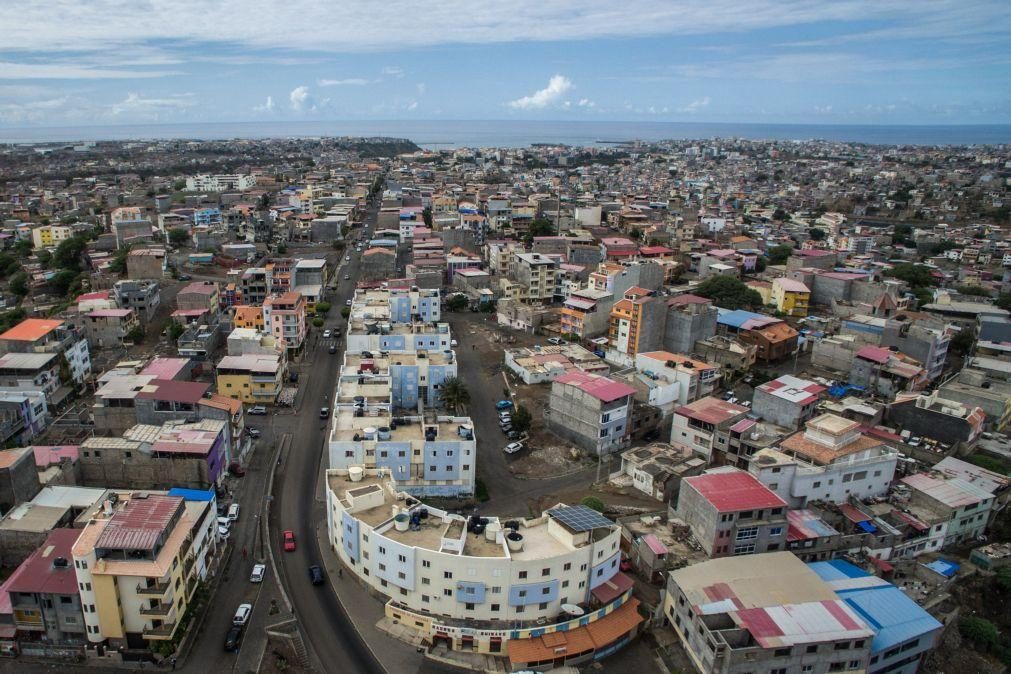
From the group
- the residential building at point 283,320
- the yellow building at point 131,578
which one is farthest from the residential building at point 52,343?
the yellow building at point 131,578

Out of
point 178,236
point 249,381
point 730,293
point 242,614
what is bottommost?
point 242,614

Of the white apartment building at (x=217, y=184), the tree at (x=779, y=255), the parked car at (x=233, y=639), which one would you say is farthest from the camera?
the white apartment building at (x=217, y=184)

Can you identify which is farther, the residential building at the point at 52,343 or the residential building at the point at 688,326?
the residential building at the point at 688,326

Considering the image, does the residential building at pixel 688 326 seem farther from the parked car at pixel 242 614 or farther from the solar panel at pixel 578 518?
the parked car at pixel 242 614

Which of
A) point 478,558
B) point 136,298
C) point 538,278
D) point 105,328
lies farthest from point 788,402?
point 136,298

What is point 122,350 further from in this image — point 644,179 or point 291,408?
point 644,179

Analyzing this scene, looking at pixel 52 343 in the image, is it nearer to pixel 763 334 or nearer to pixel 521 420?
pixel 521 420

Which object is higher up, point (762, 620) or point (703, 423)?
point (703, 423)

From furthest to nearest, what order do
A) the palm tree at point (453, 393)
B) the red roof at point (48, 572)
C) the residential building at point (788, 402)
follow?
the palm tree at point (453, 393)
the residential building at point (788, 402)
the red roof at point (48, 572)
